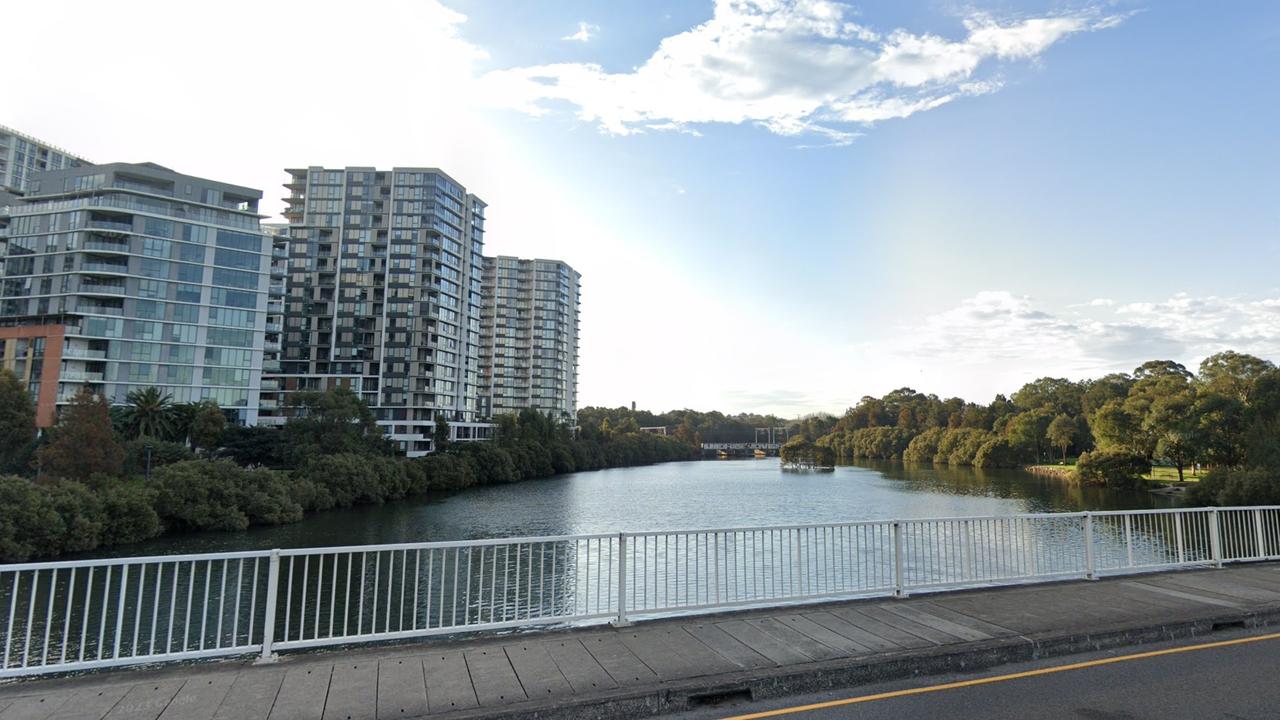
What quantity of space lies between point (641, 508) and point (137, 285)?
55597 millimetres

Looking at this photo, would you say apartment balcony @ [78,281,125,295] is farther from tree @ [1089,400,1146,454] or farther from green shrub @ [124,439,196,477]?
tree @ [1089,400,1146,454]

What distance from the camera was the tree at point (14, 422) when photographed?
4528cm

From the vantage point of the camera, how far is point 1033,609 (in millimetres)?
8102

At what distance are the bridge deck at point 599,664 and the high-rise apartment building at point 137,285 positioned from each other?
72.7m

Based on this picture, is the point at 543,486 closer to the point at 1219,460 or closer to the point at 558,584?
the point at 558,584

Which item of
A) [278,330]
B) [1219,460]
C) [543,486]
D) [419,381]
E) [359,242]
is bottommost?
[543,486]

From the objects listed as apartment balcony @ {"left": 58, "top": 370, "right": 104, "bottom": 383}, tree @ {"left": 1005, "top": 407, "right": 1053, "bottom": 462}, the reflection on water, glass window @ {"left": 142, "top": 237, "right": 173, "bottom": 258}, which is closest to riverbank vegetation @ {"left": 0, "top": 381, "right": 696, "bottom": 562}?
the reflection on water

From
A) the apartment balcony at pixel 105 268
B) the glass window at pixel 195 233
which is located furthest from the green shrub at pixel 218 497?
the glass window at pixel 195 233

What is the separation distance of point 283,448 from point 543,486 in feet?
80.5

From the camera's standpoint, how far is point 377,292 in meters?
89.2

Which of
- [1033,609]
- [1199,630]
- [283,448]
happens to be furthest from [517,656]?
[283,448]

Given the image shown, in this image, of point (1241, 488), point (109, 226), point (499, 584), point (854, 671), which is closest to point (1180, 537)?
point (854, 671)

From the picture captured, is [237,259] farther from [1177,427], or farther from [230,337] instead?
[1177,427]

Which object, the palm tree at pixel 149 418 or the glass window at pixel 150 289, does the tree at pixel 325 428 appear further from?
the glass window at pixel 150 289
